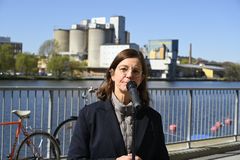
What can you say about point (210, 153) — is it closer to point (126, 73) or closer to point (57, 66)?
point (126, 73)

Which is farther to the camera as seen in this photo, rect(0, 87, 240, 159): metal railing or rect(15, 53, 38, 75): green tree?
rect(15, 53, 38, 75): green tree

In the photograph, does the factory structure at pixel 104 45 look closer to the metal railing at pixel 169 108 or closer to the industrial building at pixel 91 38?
the industrial building at pixel 91 38

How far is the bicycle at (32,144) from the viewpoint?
6.40 m

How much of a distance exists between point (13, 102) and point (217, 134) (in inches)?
180

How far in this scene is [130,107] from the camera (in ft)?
7.52

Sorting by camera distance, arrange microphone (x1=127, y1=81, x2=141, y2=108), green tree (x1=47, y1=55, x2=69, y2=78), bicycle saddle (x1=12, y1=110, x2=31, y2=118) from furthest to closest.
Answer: green tree (x1=47, y1=55, x2=69, y2=78)
bicycle saddle (x1=12, y1=110, x2=31, y2=118)
microphone (x1=127, y1=81, x2=141, y2=108)

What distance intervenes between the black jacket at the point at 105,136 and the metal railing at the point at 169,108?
3435mm

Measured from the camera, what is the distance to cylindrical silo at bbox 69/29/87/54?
16525 centimetres

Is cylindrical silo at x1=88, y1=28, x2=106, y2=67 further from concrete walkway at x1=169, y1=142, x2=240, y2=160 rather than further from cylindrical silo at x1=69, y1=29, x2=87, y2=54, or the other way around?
concrete walkway at x1=169, y1=142, x2=240, y2=160

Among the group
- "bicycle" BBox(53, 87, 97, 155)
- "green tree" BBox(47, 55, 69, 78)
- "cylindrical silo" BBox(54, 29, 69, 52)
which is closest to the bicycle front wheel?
"bicycle" BBox(53, 87, 97, 155)

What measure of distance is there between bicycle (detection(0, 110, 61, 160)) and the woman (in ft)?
13.4

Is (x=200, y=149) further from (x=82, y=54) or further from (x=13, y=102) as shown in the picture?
(x=82, y=54)

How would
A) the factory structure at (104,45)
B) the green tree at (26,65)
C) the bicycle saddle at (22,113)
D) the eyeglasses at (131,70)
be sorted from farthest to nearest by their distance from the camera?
the factory structure at (104,45) → the green tree at (26,65) → the bicycle saddle at (22,113) → the eyeglasses at (131,70)

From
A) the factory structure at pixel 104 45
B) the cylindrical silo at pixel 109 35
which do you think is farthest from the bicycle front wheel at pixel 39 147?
the cylindrical silo at pixel 109 35
